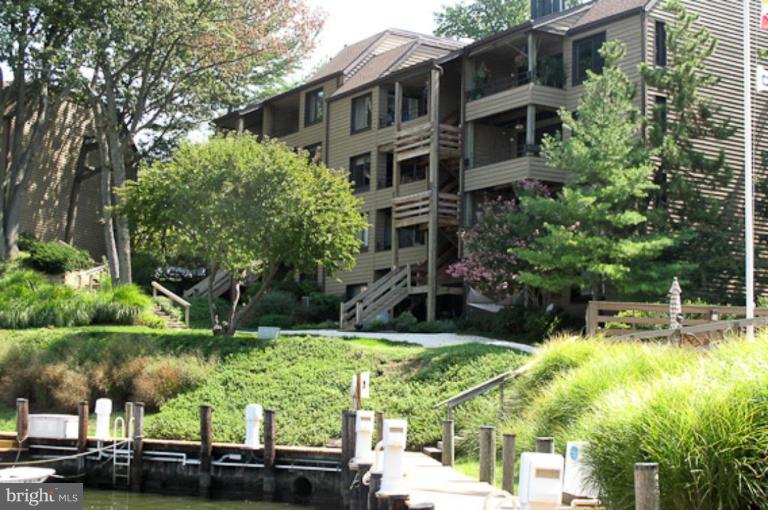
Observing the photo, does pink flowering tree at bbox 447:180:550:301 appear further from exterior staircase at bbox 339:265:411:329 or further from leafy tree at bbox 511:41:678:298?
exterior staircase at bbox 339:265:411:329

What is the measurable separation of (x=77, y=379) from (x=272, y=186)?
8524 mm

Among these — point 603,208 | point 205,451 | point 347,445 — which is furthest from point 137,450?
point 603,208

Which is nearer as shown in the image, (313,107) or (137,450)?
(137,450)

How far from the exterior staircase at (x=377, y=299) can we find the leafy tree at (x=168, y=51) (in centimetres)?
949

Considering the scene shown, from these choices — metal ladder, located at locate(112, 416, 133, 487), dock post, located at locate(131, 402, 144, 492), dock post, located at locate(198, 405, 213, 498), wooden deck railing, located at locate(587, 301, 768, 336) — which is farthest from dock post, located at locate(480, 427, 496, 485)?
metal ladder, located at locate(112, 416, 133, 487)

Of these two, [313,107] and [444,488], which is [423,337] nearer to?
[313,107]

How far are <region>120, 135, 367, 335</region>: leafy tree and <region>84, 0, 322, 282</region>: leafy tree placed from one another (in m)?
5.45

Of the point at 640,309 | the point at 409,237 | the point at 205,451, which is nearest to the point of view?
the point at 205,451

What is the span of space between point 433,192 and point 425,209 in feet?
2.86

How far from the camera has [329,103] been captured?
51.5 m

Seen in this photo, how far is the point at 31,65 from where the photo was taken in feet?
150

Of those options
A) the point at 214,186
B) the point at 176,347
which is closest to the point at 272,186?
the point at 214,186

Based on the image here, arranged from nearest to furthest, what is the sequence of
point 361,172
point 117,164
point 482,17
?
point 117,164
point 361,172
point 482,17

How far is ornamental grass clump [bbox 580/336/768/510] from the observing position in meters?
9.66
